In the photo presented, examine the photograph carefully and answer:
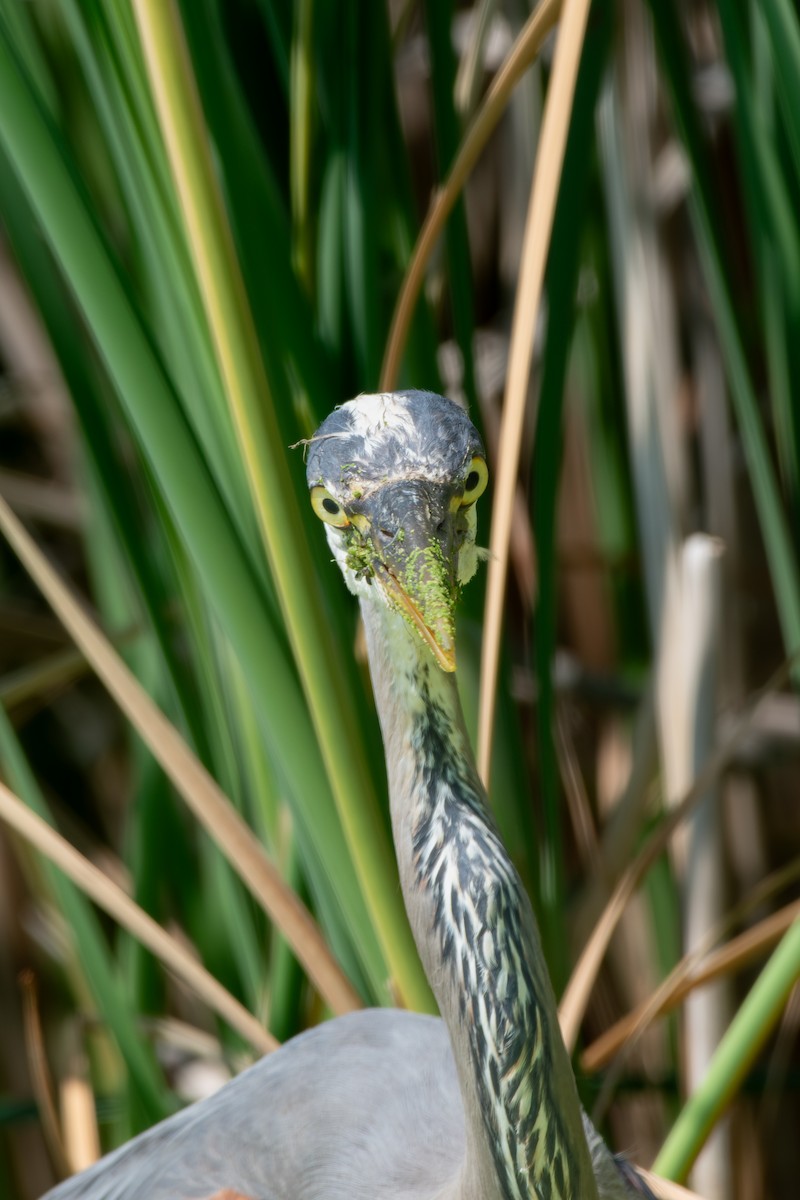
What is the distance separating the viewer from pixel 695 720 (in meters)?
0.98

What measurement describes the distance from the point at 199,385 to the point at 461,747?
30 cm

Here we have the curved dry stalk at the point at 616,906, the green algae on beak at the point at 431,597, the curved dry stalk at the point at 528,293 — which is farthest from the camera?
the curved dry stalk at the point at 616,906

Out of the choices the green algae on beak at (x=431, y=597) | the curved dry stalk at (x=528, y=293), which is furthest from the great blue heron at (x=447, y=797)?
the curved dry stalk at (x=528, y=293)

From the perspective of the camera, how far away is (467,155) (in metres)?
0.72

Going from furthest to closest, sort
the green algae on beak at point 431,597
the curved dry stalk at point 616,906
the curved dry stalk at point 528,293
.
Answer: the curved dry stalk at point 616,906
the curved dry stalk at point 528,293
the green algae on beak at point 431,597

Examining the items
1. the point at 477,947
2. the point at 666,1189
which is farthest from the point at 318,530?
the point at 666,1189

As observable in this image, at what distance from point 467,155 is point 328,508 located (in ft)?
0.88

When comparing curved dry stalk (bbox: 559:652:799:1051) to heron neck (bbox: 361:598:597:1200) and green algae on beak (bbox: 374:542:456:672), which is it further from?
green algae on beak (bbox: 374:542:456:672)

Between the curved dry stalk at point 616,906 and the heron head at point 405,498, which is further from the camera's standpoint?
the curved dry stalk at point 616,906

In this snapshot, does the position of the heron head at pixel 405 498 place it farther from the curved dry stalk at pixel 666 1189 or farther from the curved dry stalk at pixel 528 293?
the curved dry stalk at pixel 666 1189

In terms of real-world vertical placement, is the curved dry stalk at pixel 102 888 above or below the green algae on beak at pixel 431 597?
below

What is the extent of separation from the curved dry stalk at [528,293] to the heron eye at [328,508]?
5.7 inches

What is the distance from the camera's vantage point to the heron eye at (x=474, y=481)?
1.87 ft

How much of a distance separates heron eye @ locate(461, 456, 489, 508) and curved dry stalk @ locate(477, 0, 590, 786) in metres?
0.12
